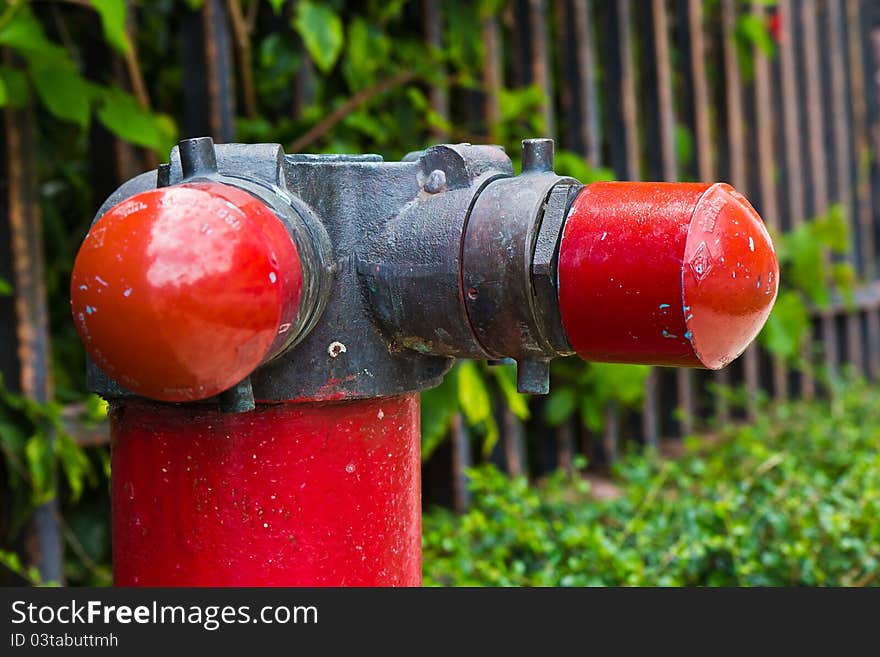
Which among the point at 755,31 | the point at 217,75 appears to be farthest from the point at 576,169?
the point at 755,31

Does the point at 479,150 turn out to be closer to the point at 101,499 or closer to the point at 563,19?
the point at 101,499

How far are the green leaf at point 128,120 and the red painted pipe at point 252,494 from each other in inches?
44.1

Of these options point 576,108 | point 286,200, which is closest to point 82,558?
point 286,200

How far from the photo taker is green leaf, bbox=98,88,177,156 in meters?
2.07

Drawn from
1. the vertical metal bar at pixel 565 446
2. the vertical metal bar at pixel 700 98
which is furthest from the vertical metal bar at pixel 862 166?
the vertical metal bar at pixel 565 446

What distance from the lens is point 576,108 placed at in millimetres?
3193

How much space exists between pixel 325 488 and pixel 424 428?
1390 millimetres

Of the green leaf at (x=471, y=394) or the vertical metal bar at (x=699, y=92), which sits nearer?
the green leaf at (x=471, y=394)

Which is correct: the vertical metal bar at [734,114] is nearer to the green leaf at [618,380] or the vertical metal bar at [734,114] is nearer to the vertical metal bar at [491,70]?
the green leaf at [618,380]

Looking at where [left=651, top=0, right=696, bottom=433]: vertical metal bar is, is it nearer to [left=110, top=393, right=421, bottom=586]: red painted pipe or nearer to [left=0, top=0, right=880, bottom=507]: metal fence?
[left=0, top=0, right=880, bottom=507]: metal fence

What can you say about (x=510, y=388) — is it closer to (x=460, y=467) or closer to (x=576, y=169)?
(x=460, y=467)

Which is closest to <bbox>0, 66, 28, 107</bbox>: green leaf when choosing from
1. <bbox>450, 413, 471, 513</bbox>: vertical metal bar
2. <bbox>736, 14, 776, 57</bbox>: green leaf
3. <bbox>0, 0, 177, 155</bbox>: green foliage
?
<bbox>0, 0, 177, 155</bbox>: green foliage

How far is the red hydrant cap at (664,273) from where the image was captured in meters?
0.89

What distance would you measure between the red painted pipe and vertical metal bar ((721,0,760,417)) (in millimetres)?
3010
